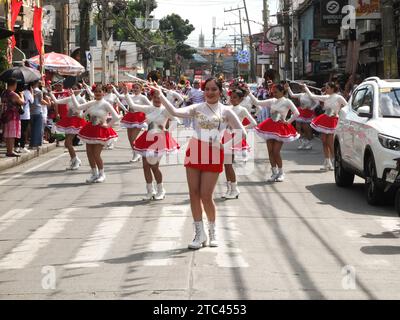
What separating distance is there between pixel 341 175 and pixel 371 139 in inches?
93.5

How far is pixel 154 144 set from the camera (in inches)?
509

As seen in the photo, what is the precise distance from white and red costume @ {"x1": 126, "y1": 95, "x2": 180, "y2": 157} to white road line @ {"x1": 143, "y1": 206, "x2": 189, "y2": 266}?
1041 mm

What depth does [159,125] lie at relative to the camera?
13.0 metres

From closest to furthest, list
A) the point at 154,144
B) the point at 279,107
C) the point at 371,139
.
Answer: the point at 371,139 < the point at 154,144 < the point at 279,107

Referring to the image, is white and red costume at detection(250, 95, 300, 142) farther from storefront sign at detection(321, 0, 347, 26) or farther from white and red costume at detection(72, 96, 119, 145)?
storefront sign at detection(321, 0, 347, 26)

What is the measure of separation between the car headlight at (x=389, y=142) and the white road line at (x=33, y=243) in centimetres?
454

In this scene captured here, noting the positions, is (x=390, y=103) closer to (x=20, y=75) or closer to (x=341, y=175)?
(x=341, y=175)

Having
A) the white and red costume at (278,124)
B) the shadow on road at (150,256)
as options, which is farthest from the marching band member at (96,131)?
the shadow on road at (150,256)

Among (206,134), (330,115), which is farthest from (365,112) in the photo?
(330,115)

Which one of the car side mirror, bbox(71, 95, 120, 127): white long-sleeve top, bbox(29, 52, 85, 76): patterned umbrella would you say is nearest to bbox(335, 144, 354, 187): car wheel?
the car side mirror
